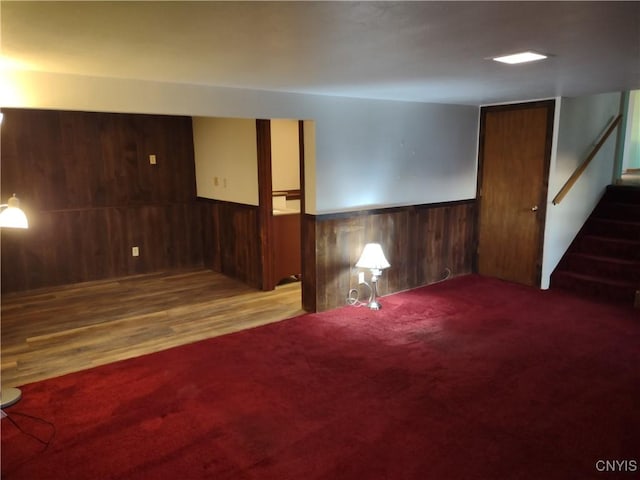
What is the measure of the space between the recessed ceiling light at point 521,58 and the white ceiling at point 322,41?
0.25ft

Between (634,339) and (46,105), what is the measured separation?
4.81 m

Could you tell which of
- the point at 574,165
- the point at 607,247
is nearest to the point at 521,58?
the point at 574,165

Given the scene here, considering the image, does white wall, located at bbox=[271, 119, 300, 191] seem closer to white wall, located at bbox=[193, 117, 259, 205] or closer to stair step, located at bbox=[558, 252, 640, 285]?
white wall, located at bbox=[193, 117, 259, 205]

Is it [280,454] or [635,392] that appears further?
[635,392]

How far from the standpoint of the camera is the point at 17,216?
8.43 feet

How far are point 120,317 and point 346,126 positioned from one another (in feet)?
9.48

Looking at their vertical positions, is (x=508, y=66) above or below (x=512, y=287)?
above

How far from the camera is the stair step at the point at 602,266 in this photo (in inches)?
185

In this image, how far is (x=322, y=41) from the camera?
7.21 feet

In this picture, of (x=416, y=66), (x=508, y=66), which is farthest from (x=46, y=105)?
(x=508, y=66)

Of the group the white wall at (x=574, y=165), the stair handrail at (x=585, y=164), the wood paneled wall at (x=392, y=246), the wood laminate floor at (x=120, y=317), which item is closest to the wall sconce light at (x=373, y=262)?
the wood paneled wall at (x=392, y=246)

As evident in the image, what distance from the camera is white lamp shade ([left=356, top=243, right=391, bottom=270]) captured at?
14.2 feet

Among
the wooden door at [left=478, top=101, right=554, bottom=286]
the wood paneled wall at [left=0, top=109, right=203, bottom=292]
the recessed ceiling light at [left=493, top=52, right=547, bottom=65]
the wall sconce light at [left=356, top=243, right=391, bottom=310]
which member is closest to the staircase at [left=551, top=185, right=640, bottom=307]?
the wooden door at [left=478, top=101, right=554, bottom=286]

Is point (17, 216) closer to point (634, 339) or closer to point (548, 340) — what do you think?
point (548, 340)
